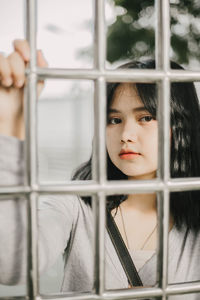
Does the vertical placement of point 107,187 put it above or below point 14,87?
below

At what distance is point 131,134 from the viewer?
771 mm

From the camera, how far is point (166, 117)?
54cm

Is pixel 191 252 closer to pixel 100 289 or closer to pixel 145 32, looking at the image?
pixel 100 289

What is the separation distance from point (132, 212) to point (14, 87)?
0.55 meters

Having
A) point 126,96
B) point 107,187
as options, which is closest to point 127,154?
point 126,96

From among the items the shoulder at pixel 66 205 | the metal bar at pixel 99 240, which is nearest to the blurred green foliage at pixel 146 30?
the shoulder at pixel 66 205

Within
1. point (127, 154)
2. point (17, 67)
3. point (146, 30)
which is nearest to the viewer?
point (17, 67)

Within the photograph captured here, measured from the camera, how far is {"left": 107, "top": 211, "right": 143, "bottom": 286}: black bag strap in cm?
78

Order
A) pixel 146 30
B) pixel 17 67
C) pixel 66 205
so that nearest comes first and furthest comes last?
1. pixel 17 67
2. pixel 66 205
3. pixel 146 30

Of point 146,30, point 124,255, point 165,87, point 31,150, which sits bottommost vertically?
point 124,255

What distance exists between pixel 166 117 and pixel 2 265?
373mm

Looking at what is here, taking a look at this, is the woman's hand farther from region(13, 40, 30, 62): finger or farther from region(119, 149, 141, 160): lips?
region(119, 149, 141, 160): lips

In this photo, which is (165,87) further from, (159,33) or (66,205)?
(66,205)

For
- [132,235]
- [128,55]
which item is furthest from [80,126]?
[132,235]
